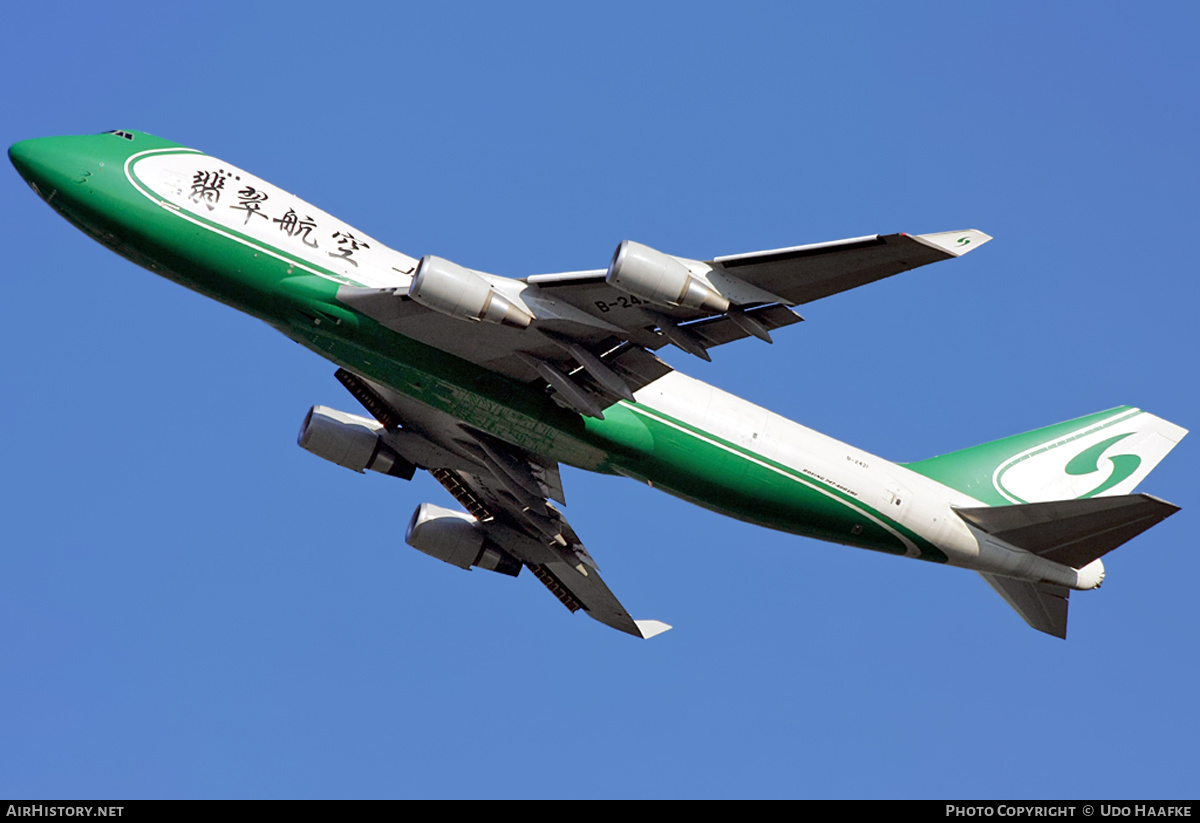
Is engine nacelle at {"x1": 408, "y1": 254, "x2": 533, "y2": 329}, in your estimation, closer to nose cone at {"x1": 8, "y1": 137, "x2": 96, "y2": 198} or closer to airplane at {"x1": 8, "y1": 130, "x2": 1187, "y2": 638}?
airplane at {"x1": 8, "y1": 130, "x2": 1187, "y2": 638}

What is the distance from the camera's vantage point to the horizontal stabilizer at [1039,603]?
34.4 metres

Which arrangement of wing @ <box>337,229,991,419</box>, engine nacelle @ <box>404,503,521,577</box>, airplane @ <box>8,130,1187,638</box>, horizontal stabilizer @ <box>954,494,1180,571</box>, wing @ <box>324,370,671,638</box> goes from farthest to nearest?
engine nacelle @ <box>404,503,521,577</box> < wing @ <box>324,370,671,638</box> < horizontal stabilizer @ <box>954,494,1180,571</box> < airplane @ <box>8,130,1187,638</box> < wing @ <box>337,229,991,419</box>

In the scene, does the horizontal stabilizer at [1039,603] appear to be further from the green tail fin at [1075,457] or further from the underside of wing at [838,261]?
the underside of wing at [838,261]

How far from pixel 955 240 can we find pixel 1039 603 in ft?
44.5

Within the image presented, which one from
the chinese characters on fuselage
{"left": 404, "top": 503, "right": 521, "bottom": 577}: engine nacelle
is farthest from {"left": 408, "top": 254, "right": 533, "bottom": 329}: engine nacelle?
{"left": 404, "top": 503, "right": 521, "bottom": 577}: engine nacelle

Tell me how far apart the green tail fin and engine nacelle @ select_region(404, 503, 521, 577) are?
12573 mm

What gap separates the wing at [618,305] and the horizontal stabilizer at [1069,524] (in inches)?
370

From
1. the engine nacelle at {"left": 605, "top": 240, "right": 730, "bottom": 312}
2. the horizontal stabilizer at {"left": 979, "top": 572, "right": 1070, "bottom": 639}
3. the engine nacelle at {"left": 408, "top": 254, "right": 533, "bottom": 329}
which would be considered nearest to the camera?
the engine nacelle at {"left": 605, "top": 240, "right": 730, "bottom": 312}

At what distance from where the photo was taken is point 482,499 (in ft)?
127

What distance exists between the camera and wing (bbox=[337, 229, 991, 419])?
2620cm

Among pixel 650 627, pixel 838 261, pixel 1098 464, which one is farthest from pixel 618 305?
pixel 1098 464

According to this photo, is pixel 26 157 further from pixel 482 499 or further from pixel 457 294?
pixel 482 499

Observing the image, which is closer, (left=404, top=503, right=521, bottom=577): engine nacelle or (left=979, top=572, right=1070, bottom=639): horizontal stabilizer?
(left=979, top=572, right=1070, bottom=639): horizontal stabilizer

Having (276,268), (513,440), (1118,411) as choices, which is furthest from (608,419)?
(1118,411)
